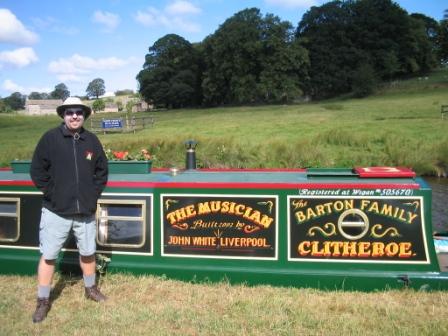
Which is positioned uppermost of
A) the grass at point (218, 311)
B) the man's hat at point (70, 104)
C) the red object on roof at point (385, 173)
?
the man's hat at point (70, 104)

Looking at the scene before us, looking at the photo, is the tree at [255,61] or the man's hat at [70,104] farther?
the tree at [255,61]

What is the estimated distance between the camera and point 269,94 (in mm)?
57719

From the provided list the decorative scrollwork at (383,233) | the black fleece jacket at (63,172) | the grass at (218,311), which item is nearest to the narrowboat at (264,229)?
the decorative scrollwork at (383,233)

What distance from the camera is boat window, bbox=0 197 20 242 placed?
18.2ft

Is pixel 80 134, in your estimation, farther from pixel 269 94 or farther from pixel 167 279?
pixel 269 94

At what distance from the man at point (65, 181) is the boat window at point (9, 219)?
149 cm

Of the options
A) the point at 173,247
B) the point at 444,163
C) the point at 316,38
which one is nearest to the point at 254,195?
the point at 173,247

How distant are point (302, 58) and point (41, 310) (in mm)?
57568

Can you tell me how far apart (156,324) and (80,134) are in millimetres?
1762

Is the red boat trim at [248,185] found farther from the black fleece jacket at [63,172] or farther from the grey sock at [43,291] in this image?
the grey sock at [43,291]

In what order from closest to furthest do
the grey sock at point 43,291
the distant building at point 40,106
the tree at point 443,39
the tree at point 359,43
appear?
the grey sock at point 43,291
the tree at point 443,39
the tree at point 359,43
the distant building at point 40,106

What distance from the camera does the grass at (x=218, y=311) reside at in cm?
402

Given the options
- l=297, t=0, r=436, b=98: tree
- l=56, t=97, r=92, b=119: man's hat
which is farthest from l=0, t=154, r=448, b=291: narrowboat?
l=297, t=0, r=436, b=98: tree

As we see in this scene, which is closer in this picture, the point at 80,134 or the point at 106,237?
the point at 80,134
